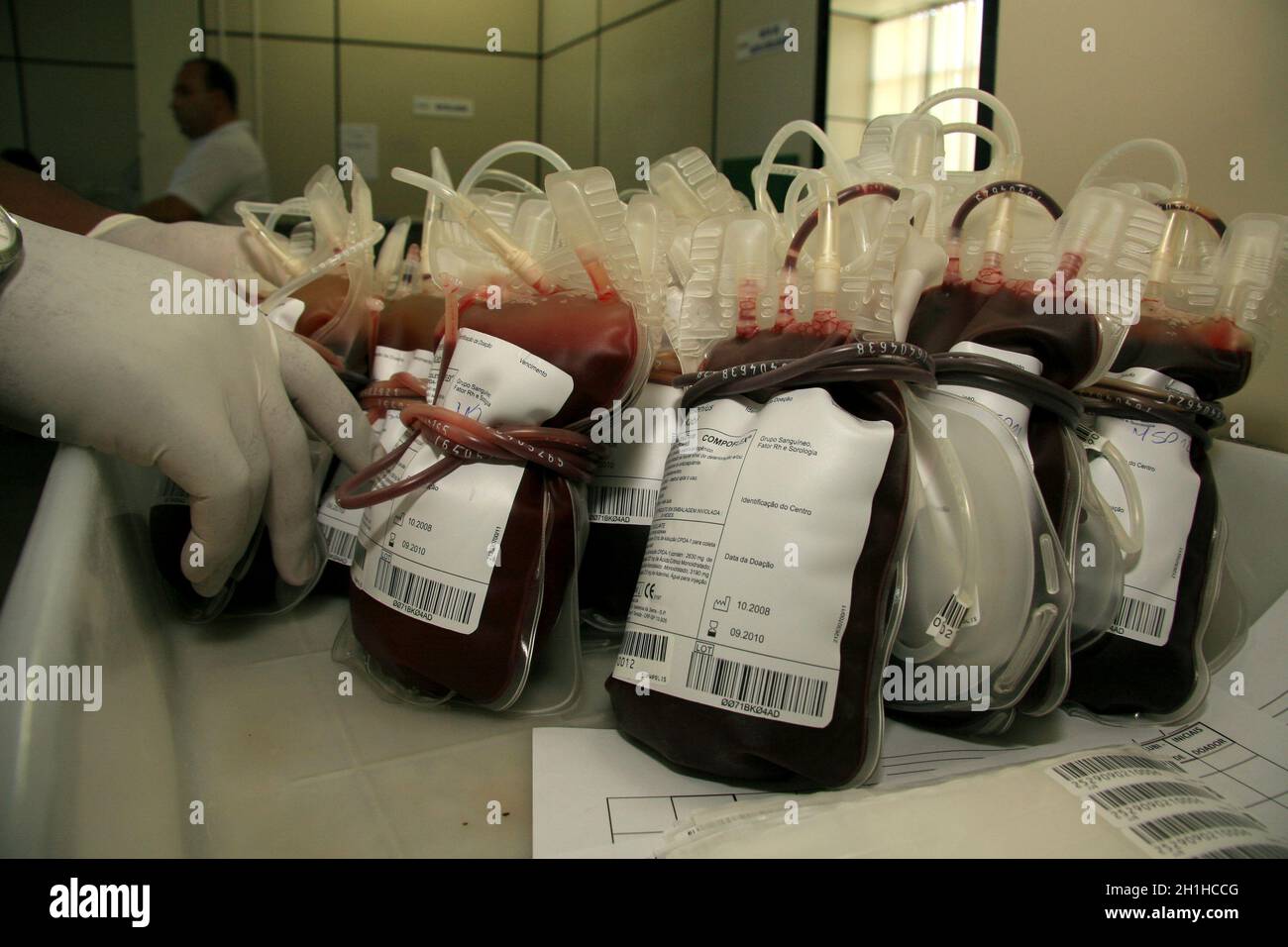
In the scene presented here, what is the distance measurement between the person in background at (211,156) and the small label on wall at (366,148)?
22 centimetres

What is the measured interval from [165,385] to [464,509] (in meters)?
0.23

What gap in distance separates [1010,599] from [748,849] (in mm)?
250

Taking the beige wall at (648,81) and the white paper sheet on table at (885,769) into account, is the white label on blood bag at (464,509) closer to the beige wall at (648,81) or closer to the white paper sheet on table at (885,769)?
the white paper sheet on table at (885,769)

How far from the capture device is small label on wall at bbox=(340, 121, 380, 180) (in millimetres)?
2010

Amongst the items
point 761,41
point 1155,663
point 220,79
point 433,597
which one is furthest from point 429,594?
point 220,79

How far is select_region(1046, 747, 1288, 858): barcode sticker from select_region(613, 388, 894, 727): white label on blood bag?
17cm

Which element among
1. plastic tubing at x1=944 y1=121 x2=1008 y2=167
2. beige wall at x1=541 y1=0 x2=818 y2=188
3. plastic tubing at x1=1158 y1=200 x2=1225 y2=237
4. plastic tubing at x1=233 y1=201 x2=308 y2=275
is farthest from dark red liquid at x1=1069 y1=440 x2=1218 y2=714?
beige wall at x1=541 y1=0 x2=818 y2=188

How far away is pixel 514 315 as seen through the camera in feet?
1.96

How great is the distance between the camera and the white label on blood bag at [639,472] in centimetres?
69

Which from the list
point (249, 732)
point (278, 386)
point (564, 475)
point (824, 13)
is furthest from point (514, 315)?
point (824, 13)

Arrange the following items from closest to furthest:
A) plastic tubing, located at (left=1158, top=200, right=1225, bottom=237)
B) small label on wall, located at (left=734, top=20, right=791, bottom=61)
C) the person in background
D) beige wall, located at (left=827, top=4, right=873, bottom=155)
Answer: plastic tubing, located at (left=1158, top=200, right=1225, bottom=237), beige wall, located at (left=827, top=4, right=873, bottom=155), small label on wall, located at (left=734, top=20, right=791, bottom=61), the person in background

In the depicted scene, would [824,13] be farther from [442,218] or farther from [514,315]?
[514,315]

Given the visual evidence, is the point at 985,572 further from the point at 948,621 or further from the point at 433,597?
the point at 433,597

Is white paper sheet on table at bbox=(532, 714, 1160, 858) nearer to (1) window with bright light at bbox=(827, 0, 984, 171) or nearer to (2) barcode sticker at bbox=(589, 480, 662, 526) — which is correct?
(2) barcode sticker at bbox=(589, 480, 662, 526)
